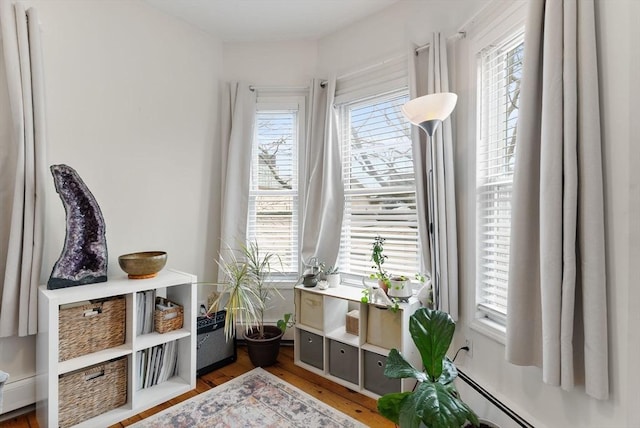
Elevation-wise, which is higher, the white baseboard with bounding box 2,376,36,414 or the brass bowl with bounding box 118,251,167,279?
the brass bowl with bounding box 118,251,167,279

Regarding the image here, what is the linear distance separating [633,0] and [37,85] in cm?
264

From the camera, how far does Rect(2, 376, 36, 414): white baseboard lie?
1772mm

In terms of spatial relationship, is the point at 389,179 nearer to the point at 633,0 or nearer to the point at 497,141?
the point at 497,141

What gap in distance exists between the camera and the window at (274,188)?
286 cm

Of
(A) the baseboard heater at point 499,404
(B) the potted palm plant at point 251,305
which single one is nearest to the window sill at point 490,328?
(A) the baseboard heater at point 499,404

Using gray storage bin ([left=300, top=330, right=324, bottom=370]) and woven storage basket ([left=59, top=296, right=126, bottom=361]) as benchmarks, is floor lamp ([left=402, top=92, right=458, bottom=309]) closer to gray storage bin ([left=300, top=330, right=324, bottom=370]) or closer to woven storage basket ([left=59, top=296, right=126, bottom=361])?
gray storage bin ([left=300, top=330, right=324, bottom=370])

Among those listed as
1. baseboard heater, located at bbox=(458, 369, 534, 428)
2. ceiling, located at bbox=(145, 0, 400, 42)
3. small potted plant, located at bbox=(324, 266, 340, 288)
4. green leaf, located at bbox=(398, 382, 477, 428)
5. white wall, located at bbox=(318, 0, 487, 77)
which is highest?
ceiling, located at bbox=(145, 0, 400, 42)

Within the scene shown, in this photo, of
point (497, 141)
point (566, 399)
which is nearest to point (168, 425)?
point (566, 399)

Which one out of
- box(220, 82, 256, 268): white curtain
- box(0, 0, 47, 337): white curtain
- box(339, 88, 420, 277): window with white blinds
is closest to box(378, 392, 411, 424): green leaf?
box(339, 88, 420, 277): window with white blinds

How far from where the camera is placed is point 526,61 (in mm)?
1303

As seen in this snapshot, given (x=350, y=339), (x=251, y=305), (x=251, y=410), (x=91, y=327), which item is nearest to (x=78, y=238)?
(x=91, y=327)

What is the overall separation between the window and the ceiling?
0.66 metres

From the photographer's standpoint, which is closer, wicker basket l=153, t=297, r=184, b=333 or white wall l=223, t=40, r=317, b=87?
wicker basket l=153, t=297, r=184, b=333

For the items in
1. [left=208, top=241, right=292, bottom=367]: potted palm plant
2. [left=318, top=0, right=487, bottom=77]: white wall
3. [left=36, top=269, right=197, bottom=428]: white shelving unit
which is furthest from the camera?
[left=208, top=241, right=292, bottom=367]: potted palm plant
